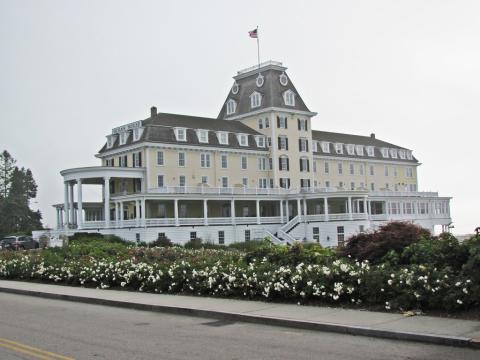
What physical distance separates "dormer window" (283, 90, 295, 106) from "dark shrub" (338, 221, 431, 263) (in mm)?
61870

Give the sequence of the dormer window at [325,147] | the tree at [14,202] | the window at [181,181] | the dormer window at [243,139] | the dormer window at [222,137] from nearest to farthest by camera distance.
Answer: the window at [181,181], the dormer window at [222,137], the dormer window at [243,139], the dormer window at [325,147], the tree at [14,202]

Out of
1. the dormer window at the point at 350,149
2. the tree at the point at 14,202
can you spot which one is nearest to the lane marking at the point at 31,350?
the dormer window at the point at 350,149

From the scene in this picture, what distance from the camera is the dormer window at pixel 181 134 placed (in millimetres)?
67750

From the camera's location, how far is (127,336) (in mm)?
11398

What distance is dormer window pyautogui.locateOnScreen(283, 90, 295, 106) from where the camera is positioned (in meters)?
76.9

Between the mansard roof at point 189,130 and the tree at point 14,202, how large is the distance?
33.4 m

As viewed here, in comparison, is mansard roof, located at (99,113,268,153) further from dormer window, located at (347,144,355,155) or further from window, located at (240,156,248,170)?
dormer window, located at (347,144,355,155)

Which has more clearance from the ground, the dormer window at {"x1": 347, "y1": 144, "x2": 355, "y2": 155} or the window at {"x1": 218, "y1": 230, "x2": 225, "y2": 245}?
the dormer window at {"x1": 347, "y1": 144, "x2": 355, "y2": 155}

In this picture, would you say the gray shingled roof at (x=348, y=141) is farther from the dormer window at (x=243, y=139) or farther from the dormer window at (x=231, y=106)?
the dormer window at (x=243, y=139)

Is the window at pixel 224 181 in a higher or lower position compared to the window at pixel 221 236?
higher

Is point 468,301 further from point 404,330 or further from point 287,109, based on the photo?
point 287,109

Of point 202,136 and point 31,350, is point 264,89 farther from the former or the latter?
point 31,350

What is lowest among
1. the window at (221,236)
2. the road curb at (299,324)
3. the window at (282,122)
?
the road curb at (299,324)

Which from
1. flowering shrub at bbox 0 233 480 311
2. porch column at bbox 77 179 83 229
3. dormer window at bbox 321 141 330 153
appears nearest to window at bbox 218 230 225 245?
porch column at bbox 77 179 83 229
